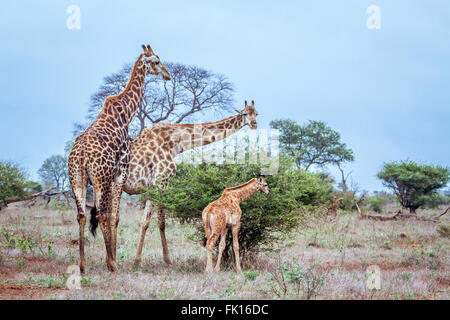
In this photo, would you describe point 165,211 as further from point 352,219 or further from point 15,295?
point 352,219

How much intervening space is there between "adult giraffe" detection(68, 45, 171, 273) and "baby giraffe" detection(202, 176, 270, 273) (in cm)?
182

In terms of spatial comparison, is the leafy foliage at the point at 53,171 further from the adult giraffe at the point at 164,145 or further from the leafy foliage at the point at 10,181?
the adult giraffe at the point at 164,145

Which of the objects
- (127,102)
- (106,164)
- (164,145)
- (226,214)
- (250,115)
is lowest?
(226,214)

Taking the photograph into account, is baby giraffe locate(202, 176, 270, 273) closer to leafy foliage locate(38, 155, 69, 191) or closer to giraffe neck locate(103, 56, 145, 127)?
giraffe neck locate(103, 56, 145, 127)

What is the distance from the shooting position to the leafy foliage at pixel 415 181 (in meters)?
26.4

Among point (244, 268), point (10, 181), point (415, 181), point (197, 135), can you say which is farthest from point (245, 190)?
point (415, 181)

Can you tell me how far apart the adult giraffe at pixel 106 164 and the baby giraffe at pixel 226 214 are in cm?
182

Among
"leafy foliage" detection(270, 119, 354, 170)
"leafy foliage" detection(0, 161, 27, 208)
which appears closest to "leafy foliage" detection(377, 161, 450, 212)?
"leafy foliage" detection(270, 119, 354, 170)

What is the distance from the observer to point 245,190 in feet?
28.1

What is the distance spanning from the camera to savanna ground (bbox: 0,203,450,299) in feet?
23.1

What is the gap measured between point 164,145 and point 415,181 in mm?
19567

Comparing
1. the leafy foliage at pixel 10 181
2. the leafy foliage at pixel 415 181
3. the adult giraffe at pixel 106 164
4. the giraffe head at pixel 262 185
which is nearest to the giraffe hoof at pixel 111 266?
the adult giraffe at pixel 106 164

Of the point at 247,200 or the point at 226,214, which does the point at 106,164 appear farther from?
the point at 247,200
